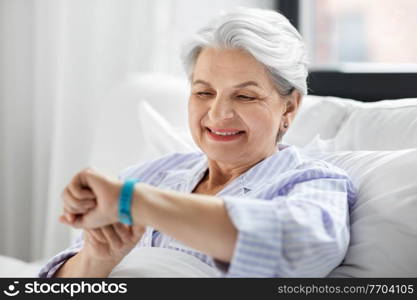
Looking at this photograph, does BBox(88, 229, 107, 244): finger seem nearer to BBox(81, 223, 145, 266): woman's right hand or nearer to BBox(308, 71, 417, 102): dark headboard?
BBox(81, 223, 145, 266): woman's right hand

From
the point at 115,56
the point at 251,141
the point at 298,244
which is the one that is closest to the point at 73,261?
the point at 251,141

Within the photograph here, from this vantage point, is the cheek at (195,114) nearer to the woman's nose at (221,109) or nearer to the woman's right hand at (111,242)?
the woman's nose at (221,109)

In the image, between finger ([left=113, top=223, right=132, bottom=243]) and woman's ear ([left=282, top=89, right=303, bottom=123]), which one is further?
woman's ear ([left=282, top=89, right=303, bottom=123])

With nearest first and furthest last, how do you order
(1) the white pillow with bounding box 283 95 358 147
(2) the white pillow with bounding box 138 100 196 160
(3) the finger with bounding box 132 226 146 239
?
(3) the finger with bounding box 132 226 146 239 < (1) the white pillow with bounding box 283 95 358 147 < (2) the white pillow with bounding box 138 100 196 160

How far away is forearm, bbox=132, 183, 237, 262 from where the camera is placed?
3.21 feet

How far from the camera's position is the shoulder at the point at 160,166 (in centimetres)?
157

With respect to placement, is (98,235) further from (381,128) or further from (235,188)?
(381,128)

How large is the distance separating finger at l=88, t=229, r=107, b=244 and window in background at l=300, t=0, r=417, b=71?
150 centimetres

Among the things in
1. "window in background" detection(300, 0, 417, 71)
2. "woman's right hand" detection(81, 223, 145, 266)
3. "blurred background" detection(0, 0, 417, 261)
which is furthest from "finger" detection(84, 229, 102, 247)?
"window in background" detection(300, 0, 417, 71)

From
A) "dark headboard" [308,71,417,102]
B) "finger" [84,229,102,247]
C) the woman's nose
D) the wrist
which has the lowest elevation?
"finger" [84,229,102,247]

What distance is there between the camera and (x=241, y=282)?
1.03m

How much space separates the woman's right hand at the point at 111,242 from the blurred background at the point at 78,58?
1.33 m

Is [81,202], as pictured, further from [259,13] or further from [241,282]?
[259,13]

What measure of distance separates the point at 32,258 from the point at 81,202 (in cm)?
189
